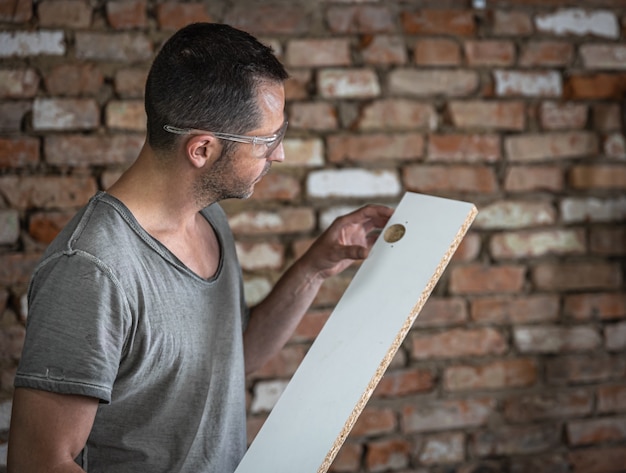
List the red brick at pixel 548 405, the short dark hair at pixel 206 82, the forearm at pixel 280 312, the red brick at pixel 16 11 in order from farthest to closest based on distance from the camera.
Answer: the red brick at pixel 548 405 → the red brick at pixel 16 11 → the forearm at pixel 280 312 → the short dark hair at pixel 206 82

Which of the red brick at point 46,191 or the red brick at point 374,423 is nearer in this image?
the red brick at point 46,191

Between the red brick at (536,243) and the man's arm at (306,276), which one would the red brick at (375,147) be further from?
the man's arm at (306,276)

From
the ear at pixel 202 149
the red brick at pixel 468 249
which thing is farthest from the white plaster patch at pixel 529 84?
the ear at pixel 202 149

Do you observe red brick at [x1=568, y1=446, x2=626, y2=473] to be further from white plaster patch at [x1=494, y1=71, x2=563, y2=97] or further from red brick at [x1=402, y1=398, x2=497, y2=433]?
white plaster patch at [x1=494, y1=71, x2=563, y2=97]

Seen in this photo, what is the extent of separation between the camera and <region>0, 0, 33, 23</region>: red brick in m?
1.38

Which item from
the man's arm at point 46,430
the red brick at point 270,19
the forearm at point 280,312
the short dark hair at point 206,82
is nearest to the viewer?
the man's arm at point 46,430

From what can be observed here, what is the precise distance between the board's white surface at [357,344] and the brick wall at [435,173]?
0.53 meters

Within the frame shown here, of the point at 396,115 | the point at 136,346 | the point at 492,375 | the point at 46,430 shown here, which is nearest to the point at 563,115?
the point at 396,115

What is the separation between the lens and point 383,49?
1.56m

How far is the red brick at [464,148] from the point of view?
1608 mm

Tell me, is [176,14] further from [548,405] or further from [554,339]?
[548,405]

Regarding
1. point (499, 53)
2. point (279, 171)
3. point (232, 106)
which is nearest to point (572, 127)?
point (499, 53)

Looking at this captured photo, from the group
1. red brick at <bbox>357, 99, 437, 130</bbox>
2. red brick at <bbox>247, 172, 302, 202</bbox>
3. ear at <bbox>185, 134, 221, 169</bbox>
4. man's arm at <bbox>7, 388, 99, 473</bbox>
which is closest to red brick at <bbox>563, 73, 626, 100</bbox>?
red brick at <bbox>357, 99, 437, 130</bbox>

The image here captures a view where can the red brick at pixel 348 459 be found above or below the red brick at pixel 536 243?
below
